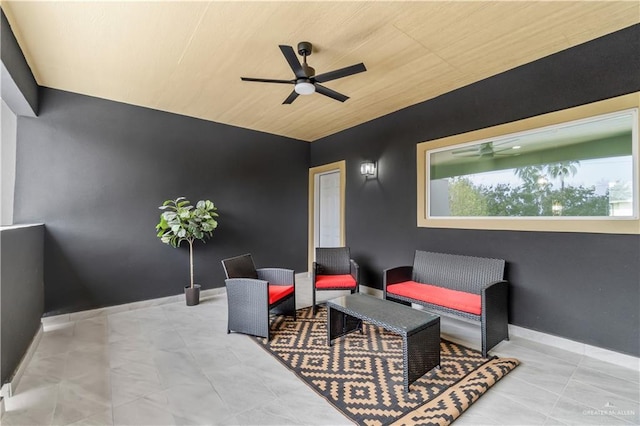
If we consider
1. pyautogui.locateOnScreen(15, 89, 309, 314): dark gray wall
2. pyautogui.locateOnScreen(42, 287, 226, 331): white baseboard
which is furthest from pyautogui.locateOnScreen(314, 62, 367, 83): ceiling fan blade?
pyautogui.locateOnScreen(42, 287, 226, 331): white baseboard

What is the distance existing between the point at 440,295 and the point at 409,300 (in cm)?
35

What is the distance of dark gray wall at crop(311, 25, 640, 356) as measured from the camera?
2518mm

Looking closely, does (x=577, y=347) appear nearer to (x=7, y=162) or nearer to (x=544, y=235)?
(x=544, y=235)

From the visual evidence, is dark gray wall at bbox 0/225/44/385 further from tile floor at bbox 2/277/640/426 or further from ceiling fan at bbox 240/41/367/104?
ceiling fan at bbox 240/41/367/104

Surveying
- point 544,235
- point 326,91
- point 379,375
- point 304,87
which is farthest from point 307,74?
point 544,235

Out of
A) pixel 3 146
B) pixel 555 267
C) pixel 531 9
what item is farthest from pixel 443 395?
pixel 3 146

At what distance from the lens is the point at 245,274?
11.9 feet

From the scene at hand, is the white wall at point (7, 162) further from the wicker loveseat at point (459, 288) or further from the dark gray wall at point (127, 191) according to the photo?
the wicker loveseat at point (459, 288)

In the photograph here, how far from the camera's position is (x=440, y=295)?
10.6 ft

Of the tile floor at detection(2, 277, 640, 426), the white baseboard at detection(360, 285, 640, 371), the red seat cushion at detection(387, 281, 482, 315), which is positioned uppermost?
the red seat cushion at detection(387, 281, 482, 315)

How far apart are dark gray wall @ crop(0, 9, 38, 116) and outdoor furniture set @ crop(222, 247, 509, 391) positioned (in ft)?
8.48

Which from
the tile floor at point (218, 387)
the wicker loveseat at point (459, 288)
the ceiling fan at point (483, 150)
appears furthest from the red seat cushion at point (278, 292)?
the ceiling fan at point (483, 150)

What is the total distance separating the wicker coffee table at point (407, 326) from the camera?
218 centimetres

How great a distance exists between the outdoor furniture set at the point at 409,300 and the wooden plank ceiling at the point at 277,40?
2161mm
